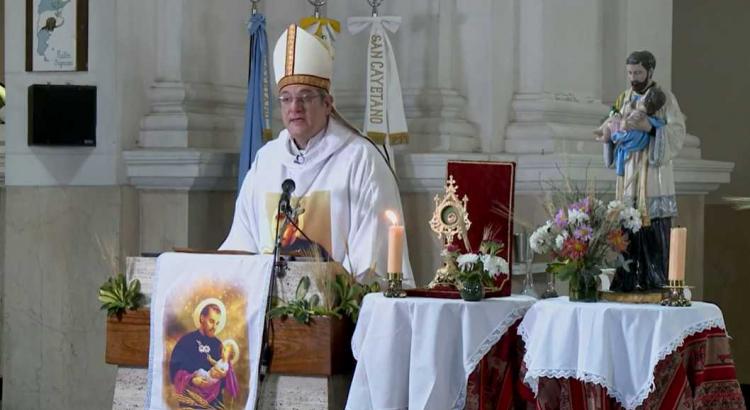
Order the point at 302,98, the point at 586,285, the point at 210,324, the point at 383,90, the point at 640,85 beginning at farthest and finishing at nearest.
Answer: the point at 383,90 → the point at 302,98 → the point at 210,324 → the point at 640,85 → the point at 586,285

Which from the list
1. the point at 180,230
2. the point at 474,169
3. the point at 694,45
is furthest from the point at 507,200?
the point at 694,45

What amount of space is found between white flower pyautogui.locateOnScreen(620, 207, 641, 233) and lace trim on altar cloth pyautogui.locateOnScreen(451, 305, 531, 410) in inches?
20.4

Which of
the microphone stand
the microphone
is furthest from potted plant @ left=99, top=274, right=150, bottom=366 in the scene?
the microphone

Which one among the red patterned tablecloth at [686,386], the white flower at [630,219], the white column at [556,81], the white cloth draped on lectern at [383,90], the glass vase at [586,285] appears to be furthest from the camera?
the white column at [556,81]

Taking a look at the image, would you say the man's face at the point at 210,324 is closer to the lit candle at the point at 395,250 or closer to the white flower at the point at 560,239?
the lit candle at the point at 395,250

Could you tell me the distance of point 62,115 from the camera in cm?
873

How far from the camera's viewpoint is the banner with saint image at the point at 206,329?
6531 millimetres

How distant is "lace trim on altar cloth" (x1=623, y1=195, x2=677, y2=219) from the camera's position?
6.41 m

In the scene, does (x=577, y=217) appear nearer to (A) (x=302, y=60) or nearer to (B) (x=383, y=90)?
(A) (x=302, y=60)

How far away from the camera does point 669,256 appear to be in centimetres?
599

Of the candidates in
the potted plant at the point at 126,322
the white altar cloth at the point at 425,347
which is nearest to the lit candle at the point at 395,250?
the white altar cloth at the point at 425,347

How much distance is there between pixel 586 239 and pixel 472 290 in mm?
492

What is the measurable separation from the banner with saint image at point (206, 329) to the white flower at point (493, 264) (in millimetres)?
949

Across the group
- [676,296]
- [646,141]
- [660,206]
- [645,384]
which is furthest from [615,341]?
[646,141]
